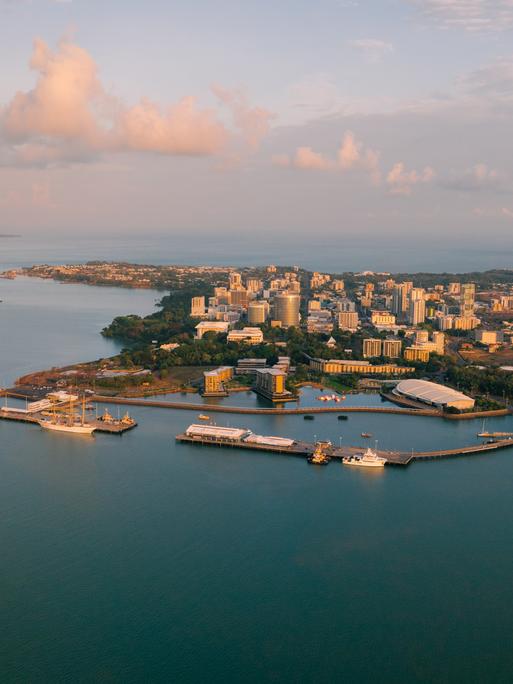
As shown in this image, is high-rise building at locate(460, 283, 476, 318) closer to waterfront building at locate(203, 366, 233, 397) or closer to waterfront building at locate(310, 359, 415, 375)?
waterfront building at locate(310, 359, 415, 375)

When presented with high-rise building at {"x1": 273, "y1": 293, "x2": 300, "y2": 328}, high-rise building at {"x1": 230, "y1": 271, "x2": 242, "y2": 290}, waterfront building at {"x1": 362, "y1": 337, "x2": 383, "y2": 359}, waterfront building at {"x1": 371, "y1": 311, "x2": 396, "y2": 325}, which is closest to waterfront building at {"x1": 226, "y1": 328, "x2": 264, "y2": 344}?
waterfront building at {"x1": 362, "y1": 337, "x2": 383, "y2": 359}

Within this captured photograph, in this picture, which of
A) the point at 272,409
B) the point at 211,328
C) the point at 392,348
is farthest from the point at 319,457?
the point at 211,328

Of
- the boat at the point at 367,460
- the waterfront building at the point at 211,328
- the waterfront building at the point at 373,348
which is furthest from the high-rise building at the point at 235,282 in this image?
the boat at the point at 367,460

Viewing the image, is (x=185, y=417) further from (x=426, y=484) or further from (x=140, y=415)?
(x=426, y=484)

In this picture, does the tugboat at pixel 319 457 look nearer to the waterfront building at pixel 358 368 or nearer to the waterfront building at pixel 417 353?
the waterfront building at pixel 358 368

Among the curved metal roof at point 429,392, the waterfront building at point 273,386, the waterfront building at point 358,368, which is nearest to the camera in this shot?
the curved metal roof at point 429,392

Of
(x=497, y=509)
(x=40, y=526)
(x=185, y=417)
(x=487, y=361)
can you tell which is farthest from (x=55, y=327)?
(x=497, y=509)

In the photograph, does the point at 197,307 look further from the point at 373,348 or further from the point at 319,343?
the point at 373,348
